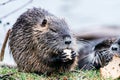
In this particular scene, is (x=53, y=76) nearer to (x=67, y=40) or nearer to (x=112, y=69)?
(x=67, y=40)

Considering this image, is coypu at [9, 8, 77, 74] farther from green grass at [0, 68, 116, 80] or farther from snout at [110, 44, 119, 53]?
snout at [110, 44, 119, 53]

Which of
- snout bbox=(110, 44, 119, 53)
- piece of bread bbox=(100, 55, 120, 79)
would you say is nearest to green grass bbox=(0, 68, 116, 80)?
piece of bread bbox=(100, 55, 120, 79)

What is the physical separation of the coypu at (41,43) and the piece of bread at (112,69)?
0.42m

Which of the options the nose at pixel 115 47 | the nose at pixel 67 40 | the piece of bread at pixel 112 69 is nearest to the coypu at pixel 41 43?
the nose at pixel 67 40

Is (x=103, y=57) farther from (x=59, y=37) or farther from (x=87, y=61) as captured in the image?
(x=59, y=37)

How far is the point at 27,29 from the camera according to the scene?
852 centimetres

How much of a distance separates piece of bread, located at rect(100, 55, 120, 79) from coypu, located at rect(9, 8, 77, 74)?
0.42 metres

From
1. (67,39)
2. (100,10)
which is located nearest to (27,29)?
(67,39)

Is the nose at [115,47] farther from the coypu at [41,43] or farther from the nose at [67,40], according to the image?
the nose at [67,40]

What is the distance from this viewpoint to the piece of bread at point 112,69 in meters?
8.09

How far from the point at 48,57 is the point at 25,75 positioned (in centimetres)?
51

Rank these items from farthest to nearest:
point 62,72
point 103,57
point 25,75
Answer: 1. point 103,57
2. point 62,72
3. point 25,75

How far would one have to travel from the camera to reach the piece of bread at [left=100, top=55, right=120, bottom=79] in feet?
26.5

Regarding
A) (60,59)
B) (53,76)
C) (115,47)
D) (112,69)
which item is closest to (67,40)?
(60,59)
